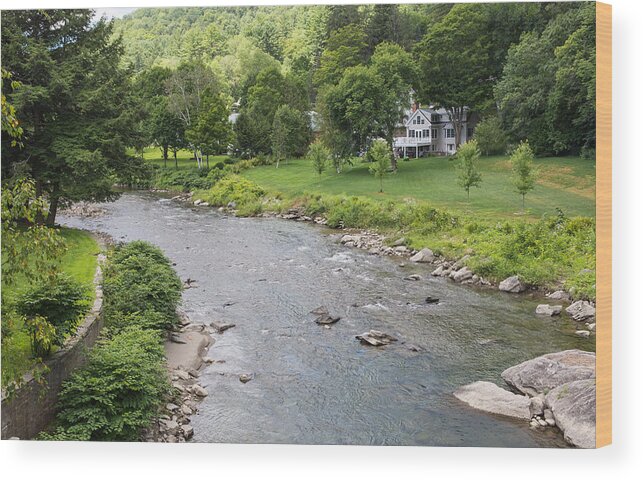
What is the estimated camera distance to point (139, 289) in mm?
7949

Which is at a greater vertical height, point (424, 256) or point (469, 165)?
point (469, 165)

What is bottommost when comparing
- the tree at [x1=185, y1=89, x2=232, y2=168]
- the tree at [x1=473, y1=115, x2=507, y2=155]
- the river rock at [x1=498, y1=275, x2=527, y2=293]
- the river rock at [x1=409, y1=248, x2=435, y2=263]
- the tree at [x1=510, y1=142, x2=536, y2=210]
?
the river rock at [x1=498, y1=275, x2=527, y2=293]

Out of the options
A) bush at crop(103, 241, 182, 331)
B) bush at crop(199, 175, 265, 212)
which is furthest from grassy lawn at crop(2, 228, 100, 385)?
bush at crop(199, 175, 265, 212)

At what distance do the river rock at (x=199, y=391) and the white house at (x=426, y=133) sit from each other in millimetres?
4838

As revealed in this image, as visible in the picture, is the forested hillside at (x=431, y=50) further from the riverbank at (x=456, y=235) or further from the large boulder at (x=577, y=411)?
the large boulder at (x=577, y=411)

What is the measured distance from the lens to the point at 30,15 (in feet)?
22.7

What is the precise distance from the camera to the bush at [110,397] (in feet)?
18.9

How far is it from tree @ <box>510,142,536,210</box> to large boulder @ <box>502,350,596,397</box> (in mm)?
2114

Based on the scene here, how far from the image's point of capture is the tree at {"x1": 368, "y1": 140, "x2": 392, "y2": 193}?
10777mm

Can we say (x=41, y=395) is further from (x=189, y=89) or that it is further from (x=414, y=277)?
(x=414, y=277)

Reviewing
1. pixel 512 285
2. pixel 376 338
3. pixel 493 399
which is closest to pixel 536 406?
pixel 493 399

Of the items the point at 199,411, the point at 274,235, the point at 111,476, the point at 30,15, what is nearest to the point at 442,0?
the point at 30,15

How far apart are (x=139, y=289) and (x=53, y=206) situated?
5.01 feet

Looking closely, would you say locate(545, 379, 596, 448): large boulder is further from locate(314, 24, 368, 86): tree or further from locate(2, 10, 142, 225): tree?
locate(2, 10, 142, 225): tree
